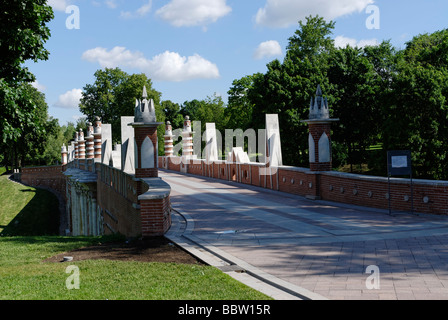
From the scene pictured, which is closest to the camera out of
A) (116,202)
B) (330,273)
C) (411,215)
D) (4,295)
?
(4,295)

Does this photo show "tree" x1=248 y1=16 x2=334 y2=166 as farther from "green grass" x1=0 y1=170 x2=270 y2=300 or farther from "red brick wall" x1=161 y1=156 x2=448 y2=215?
"green grass" x1=0 y1=170 x2=270 y2=300

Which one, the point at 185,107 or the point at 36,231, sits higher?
the point at 185,107

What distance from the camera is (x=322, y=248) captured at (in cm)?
885

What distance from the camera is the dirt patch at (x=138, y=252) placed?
8445mm

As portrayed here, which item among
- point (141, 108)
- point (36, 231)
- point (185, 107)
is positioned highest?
point (185, 107)

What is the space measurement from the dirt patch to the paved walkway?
1.04ft

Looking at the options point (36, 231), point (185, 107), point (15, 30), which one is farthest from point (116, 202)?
point (185, 107)

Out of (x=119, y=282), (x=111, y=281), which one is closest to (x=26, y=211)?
(x=111, y=281)

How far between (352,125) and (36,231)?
2756 centimetres

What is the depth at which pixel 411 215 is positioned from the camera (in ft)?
40.4

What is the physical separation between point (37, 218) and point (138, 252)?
37108 millimetres

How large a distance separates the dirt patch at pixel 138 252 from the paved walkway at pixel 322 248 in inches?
12.5
